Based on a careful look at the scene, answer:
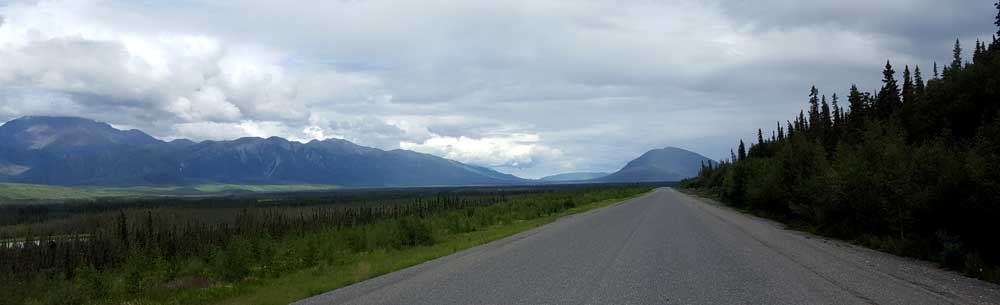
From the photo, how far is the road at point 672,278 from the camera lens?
412 inches

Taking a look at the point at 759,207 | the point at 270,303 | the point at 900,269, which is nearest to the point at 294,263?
the point at 270,303

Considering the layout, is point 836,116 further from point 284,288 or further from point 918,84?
point 284,288

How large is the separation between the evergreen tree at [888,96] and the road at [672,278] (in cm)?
7748

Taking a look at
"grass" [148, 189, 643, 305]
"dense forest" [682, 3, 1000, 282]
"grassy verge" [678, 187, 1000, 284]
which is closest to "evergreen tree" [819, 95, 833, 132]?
"dense forest" [682, 3, 1000, 282]

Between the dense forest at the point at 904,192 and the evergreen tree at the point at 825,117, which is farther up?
the evergreen tree at the point at 825,117

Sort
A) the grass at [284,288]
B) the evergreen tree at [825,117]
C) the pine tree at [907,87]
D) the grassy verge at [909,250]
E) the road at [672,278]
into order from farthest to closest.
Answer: the evergreen tree at [825,117] → the pine tree at [907,87] → the grassy verge at [909,250] → the grass at [284,288] → the road at [672,278]

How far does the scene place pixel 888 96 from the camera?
87.2 m

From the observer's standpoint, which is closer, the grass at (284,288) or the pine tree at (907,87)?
the grass at (284,288)

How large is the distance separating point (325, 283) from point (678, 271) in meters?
8.03

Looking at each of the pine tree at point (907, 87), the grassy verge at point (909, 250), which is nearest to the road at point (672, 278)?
the grassy verge at point (909, 250)

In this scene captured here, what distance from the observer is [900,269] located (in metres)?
14.6

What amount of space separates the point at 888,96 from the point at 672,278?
9120 centimetres

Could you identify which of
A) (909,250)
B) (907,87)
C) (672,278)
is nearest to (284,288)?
(672,278)

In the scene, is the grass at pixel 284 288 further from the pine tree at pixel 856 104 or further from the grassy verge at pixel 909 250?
the pine tree at pixel 856 104
